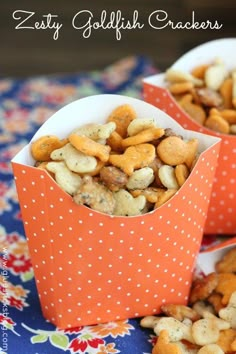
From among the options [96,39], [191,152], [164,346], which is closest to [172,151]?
[191,152]

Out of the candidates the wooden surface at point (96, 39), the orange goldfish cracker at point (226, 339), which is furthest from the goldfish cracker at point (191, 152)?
the wooden surface at point (96, 39)

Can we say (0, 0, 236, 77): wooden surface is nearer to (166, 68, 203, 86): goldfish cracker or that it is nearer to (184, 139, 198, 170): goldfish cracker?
(166, 68, 203, 86): goldfish cracker

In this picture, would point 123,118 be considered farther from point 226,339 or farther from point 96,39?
point 96,39

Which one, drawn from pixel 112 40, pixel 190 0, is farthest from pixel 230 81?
pixel 112 40

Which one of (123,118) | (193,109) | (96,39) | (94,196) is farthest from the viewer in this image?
(96,39)

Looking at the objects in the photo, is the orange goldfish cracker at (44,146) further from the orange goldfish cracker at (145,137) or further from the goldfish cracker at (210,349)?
the goldfish cracker at (210,349)

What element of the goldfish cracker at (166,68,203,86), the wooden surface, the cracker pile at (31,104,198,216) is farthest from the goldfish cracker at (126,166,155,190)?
the wooden surface

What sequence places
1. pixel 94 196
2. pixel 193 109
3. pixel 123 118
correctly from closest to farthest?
pixel 94 196
pixel 123 118
pixel 193 109
